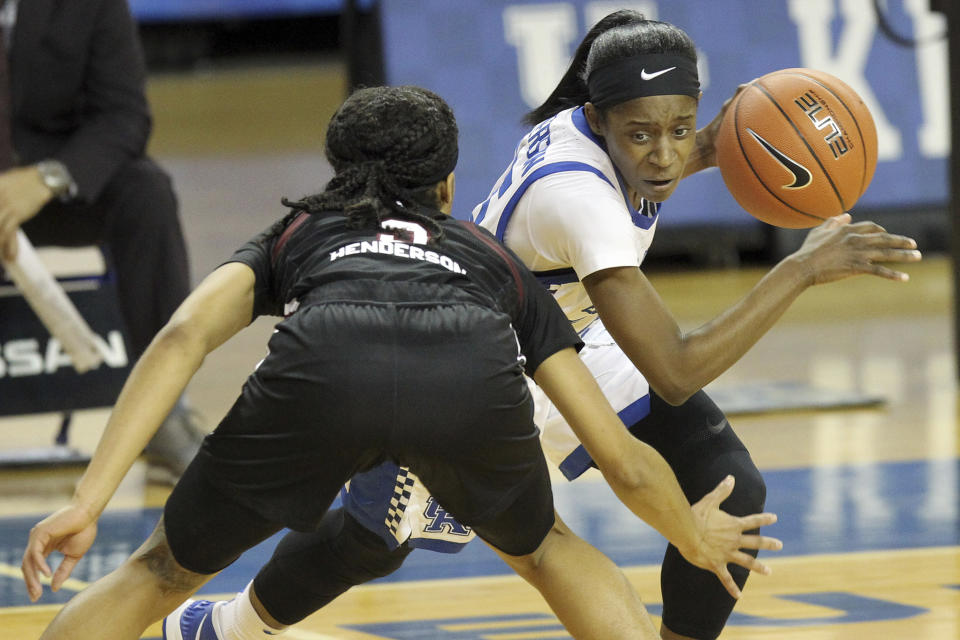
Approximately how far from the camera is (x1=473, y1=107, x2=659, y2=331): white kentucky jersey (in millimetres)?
2777

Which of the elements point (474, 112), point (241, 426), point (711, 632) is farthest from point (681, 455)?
point (474, 112)

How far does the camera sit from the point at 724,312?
274 cm

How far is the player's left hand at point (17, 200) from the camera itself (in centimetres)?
485

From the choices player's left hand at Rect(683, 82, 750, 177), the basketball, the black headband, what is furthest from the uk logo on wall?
the black headband

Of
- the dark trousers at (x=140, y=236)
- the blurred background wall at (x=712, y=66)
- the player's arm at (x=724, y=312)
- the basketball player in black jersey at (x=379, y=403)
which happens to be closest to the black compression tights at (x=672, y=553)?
the player's arm at (x=724, y=312)

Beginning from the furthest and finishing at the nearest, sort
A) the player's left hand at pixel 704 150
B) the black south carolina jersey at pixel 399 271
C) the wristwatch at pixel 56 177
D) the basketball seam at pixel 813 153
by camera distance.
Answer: the wristwatch at pixel 56 177, the player's left hand at pixel 704 150, the basketball seam at pixel 813 153, the black south carolina jersey at pixel 399 271

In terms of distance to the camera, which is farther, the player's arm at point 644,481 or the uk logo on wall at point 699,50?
the uk logo on wall at point 699,50

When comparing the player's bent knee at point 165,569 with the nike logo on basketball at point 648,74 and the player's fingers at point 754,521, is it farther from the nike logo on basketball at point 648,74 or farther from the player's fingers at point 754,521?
the nike logo on basketball at point 648,74

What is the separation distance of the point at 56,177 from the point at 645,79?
274 cm

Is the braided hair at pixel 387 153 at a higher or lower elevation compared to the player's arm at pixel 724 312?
higher

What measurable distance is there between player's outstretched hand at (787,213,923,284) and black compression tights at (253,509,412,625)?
1000 millimetres

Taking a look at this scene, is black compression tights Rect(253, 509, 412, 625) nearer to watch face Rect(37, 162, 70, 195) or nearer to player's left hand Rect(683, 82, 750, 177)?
player's left hand Rect(683, 82, 750, 177)

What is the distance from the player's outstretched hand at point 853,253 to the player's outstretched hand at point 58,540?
136 centimetres

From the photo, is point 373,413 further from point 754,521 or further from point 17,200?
point 17,200
